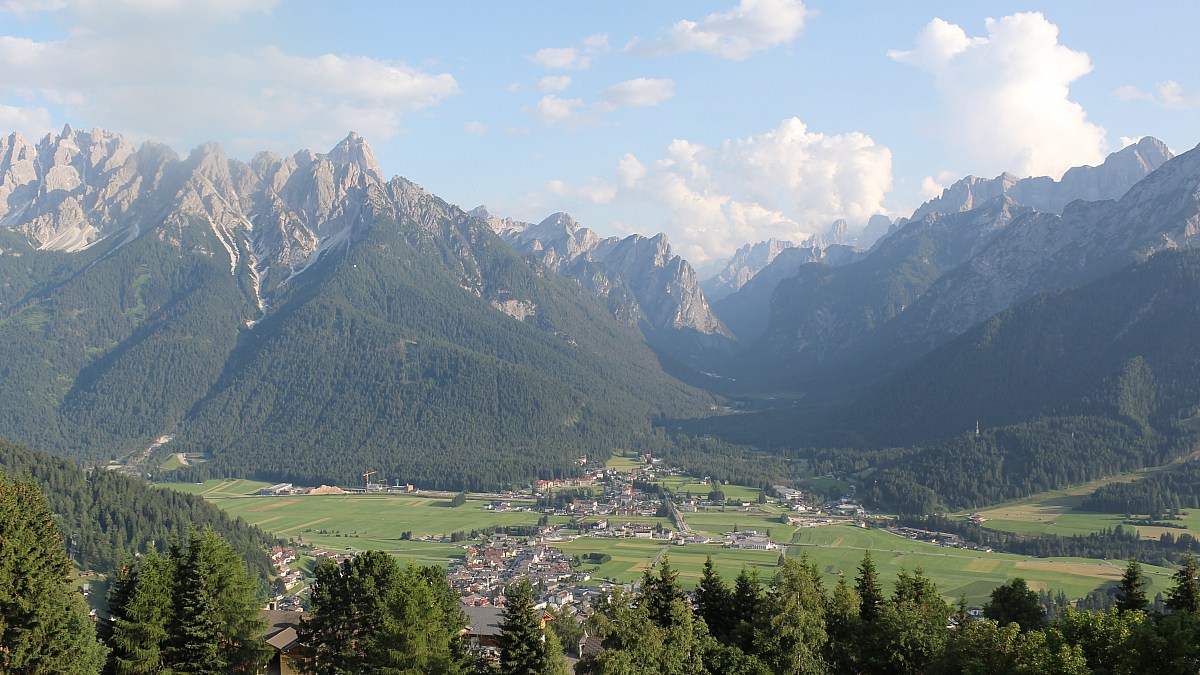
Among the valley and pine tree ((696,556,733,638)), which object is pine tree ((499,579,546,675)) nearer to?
pine tree ((696,556,733,638))

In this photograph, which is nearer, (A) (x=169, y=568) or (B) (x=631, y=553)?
(A) (x=169, y=568)

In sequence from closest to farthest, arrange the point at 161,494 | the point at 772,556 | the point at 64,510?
the point at 64,510, the point at 772,556, the point at 161,494

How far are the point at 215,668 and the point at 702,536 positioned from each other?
404 ft

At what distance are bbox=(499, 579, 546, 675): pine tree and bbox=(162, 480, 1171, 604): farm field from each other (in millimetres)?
61283

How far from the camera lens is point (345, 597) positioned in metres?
56.3

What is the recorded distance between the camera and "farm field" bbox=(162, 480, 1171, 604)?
419ft

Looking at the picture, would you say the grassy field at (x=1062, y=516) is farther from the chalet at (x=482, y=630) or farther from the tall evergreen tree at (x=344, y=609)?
the tall evergreen tree at (x=344, y=609)

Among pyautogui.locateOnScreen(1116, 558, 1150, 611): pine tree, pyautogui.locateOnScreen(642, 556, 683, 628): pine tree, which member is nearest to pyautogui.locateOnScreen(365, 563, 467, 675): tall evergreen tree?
pyautogui.locateOnScreen(642, 556, 683, 628): pine tree

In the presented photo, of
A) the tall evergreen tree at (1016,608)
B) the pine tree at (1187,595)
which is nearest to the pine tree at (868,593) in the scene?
the tall evergreen tree at (1016,608)

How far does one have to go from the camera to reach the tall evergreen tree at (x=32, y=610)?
46.2m

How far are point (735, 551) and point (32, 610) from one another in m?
118

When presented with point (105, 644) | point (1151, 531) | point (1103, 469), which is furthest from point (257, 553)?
point (1103, 469)

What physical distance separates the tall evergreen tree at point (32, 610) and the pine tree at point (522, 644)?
22.2 m

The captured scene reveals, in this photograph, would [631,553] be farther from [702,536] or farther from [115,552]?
[115,552]
